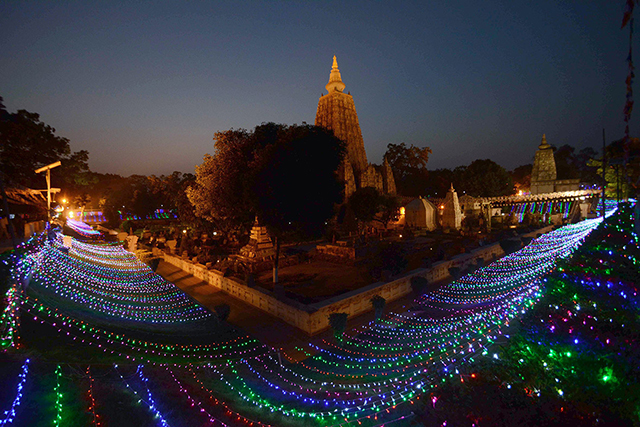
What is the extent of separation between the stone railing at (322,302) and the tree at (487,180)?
41.4 metres

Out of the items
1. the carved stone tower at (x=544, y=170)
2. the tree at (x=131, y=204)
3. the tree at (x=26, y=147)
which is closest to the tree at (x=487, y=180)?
the carved stone tower at (x=544, y=170)

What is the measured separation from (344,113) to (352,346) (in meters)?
42.1

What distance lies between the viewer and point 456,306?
429 inches

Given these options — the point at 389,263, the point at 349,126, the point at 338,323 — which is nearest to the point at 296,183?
the point at 389,263

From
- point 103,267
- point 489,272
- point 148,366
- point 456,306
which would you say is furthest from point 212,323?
point 489,272

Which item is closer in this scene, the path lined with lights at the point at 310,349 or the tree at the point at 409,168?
the path lined with lights at the point at 310,349

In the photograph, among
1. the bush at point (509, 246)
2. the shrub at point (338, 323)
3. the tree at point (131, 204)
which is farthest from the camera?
the tree at point (131, 204)

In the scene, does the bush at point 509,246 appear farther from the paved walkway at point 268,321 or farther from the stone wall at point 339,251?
the paved walkway at point 268,321

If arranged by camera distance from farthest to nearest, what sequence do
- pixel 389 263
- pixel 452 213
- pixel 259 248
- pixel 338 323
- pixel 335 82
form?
1. pixel 335 82
2. pixel 452 213
3. pixel 259 248
4. pixel 389 263
5. pixel 338 323

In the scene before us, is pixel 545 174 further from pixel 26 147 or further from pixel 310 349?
pixel 26 147

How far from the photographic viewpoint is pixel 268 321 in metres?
9.75

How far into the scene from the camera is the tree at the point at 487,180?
51.5 metres

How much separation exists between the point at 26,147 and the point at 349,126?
37.1 meters

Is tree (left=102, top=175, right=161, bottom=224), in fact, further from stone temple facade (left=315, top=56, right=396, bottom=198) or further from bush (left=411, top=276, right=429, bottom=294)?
bush (left=411, top=276, right=429, bottom=294)
